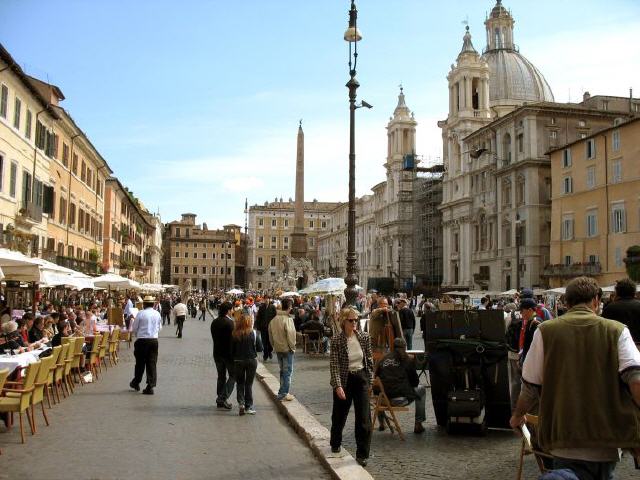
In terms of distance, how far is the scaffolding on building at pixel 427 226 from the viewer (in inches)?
3017

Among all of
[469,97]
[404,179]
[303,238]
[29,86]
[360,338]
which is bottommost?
[360,338]

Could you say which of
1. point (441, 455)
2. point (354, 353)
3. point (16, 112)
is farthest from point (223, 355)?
point (16, 112)

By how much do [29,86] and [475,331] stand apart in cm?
2267

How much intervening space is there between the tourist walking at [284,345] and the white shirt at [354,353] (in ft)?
13.2

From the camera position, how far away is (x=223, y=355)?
10.8m

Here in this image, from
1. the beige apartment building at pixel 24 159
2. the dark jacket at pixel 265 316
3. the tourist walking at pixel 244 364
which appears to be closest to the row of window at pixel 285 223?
the beige apartment building at pixel 24 159

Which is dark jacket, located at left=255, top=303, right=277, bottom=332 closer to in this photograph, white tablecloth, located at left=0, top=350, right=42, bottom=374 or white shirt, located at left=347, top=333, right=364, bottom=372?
white tablecloth, located at left=0, top=350, right=42, bottom=374

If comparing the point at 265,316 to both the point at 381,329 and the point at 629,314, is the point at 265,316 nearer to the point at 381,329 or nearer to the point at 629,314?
the point at 381,329

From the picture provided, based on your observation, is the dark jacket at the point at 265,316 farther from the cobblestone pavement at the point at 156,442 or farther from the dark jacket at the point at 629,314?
the dark jacket at the point at 629,314

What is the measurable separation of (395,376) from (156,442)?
2863mm

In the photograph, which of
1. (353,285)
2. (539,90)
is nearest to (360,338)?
(353,285)

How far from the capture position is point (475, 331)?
26.6 ft

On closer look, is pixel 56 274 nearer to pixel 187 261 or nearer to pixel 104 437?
pixel 104 437

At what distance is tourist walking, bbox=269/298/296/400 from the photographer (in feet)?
36.1
